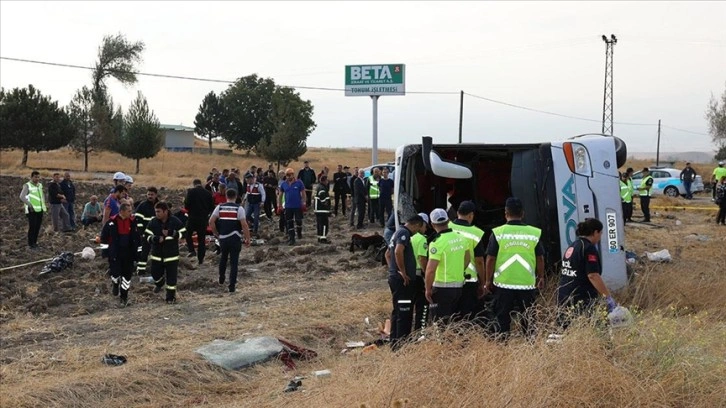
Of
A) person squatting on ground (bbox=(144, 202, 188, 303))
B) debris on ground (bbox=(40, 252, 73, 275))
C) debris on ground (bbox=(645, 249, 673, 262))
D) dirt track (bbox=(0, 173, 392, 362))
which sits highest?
person squatting on ground (bbox=(144, 202, 188, 303))

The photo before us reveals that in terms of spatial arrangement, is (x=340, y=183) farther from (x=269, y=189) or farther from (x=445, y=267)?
(x=445, y=267)

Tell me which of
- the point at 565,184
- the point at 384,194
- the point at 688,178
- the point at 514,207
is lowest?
the point at 384,194

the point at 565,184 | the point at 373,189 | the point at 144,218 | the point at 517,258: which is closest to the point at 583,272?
the point at 517,258

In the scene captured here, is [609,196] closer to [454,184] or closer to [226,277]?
[454,184]

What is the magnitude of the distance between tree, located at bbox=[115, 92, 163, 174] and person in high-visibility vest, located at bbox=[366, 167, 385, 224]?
32.5 m

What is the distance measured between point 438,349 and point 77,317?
6.05 m

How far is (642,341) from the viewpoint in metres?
5.82

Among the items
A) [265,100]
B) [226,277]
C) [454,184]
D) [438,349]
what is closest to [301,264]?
[226,277]

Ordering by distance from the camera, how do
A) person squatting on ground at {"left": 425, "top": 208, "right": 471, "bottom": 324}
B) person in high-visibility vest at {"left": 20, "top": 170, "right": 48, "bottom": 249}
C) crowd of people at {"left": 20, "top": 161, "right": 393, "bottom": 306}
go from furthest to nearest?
person in high-visibility vest at {"left": 20, "top": 170, "right": 48, "bottom": 249}
crowd of people at {"left": 20, "top": 161, "right": 393, "bottom": 306}
person squatting on ground at {"left": 425, "top": 208, "right": 471, "bottom": 324}

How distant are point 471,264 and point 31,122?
48.2 meters

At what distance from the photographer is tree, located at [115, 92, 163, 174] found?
4909 cm

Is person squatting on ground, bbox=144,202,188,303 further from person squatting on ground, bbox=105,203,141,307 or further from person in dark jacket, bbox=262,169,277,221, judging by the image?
person in dark jacket, bbox=262,169,277,221

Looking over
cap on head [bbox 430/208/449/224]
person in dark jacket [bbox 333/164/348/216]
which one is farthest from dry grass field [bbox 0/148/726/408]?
person in dark jacket [bbox 333/164/348/216]

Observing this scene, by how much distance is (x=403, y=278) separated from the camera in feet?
26.6
